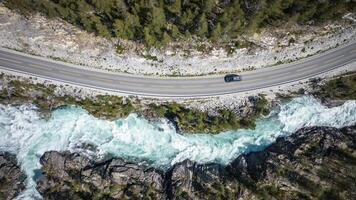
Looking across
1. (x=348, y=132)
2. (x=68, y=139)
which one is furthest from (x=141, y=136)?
(x=348, y=132)

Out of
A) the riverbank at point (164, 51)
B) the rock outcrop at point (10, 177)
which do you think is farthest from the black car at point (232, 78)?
the rock outcrop at point (10, 177)

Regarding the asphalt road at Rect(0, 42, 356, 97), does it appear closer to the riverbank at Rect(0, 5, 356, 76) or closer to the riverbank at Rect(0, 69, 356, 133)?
the riverbank at Rect(0, 5, 356, 76)

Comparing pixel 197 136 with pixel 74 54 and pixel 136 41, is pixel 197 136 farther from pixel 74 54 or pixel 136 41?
pixel 74 54

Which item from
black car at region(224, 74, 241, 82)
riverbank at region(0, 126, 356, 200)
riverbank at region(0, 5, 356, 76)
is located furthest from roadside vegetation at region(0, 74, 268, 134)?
riverbank at region(0, 126, 356, 200)

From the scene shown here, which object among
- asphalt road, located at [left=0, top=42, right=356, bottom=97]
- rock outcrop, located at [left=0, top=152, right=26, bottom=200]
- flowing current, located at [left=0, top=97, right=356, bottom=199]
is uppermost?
asphalt road, located at [left=0, top=42, right=356, bottom=97]

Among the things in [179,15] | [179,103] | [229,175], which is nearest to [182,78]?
[179,103]

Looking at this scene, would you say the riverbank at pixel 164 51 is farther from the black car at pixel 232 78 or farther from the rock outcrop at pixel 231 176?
the rock outcrop at pixel 231 176
